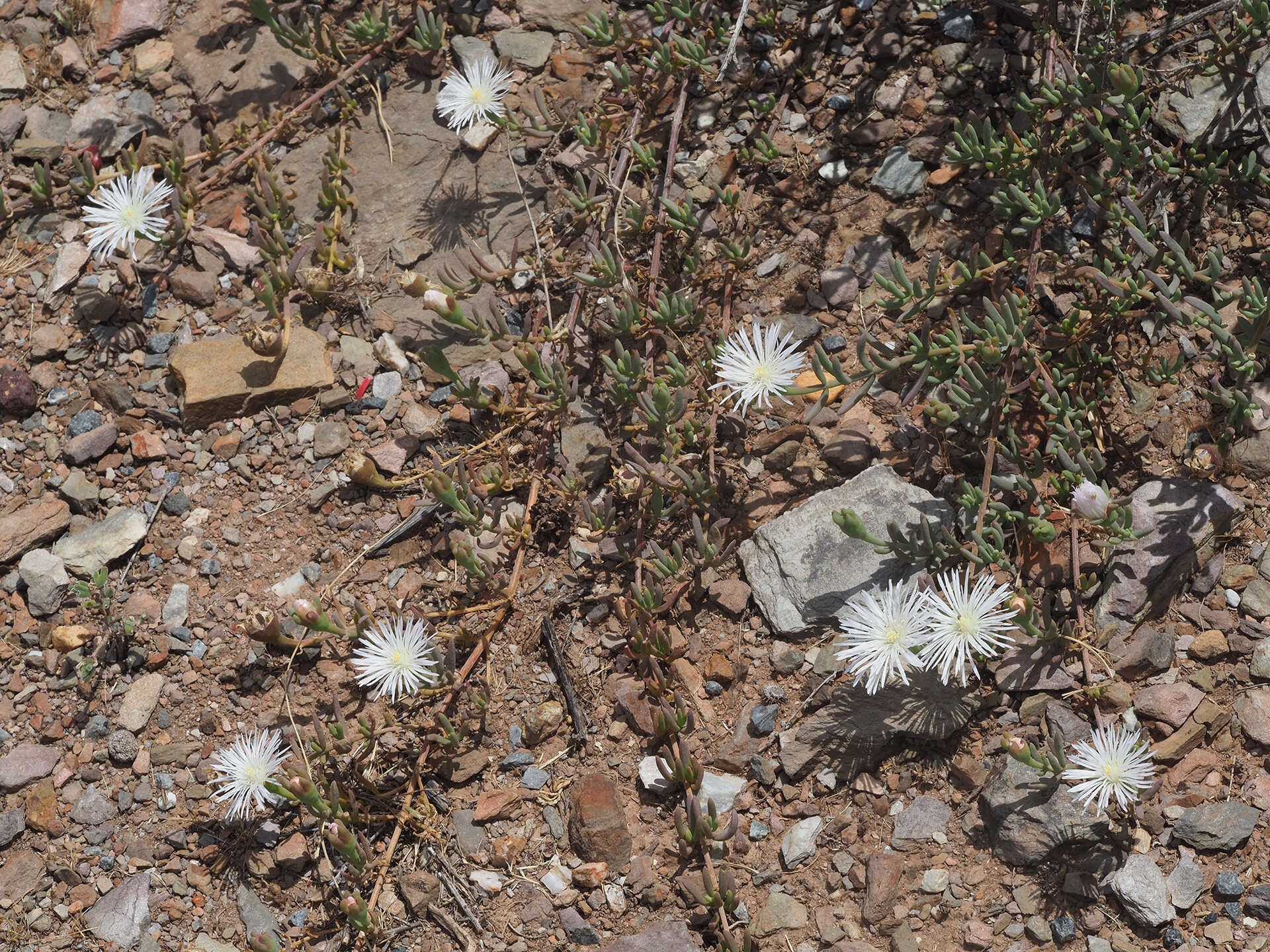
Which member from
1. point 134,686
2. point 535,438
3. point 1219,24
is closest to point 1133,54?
point 1219,24

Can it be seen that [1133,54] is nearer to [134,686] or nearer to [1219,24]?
A: [1219,24]

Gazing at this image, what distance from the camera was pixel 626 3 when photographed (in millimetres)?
3318

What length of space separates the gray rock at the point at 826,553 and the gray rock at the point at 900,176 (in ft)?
2.91

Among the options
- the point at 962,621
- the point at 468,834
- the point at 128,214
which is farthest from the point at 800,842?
the point at 128,214

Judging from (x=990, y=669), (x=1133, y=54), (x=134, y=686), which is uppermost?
(x=1133, y=54)

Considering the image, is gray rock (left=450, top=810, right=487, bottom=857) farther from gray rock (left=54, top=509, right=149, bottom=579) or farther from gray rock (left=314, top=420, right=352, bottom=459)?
gray rock (left=54, top=509, right=149, bottom=579)

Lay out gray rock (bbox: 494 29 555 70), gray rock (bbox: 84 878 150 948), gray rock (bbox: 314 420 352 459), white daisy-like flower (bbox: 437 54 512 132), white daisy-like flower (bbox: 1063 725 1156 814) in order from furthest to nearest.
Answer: gray rock (bbox: 494 29 555 70) → white daisy-like flower (bbox: 437 54 512 132) → gray rock (bbox: 314 420 352 459) → gray rock (bbox: 84 878 150 948) → white daisy-like flower (bbox: 1063 725 1156 814)

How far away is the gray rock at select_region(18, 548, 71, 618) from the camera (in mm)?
2744

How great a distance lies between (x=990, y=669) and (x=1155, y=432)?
78 centimetres

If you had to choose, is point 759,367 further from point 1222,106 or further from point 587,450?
point 1222,106

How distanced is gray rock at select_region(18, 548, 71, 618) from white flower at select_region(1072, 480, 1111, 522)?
2.64 m

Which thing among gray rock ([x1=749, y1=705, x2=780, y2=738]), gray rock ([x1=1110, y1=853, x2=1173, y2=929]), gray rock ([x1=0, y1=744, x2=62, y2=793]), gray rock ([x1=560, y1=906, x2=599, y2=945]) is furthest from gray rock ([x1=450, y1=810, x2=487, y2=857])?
gray rock ([x1=1110, y1=853, x2=1173, y2=929])

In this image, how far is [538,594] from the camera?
8.89 ft

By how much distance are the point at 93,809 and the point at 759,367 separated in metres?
2.05
